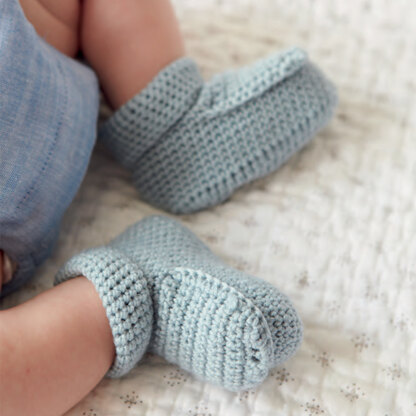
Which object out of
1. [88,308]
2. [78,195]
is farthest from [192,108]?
[88,308]

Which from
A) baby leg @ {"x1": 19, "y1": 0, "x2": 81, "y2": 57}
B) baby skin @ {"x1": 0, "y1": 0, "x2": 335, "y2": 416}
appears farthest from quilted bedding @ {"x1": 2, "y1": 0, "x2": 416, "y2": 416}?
baby leg @ {"x1": 19, "y1": 0, "x2": 81, "y2": 57}

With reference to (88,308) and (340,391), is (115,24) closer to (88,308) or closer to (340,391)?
(88,308)

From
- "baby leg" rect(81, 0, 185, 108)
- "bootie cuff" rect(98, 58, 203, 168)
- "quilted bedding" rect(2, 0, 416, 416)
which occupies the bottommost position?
"quilted bedding" rect(2, 0, 416, 416)

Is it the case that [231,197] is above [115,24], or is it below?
below

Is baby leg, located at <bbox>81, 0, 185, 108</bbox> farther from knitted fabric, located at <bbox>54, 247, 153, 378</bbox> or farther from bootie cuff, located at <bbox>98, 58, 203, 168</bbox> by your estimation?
knitted fabric, located at <bbox>54, 247, 153, 378</bbox>

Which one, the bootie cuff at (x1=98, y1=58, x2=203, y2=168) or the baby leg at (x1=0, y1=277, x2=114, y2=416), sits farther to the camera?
the bootie cuff at (x1=98, y1=58, x2=203, y2=168)

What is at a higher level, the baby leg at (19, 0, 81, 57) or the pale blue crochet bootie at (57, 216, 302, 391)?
the baby leg at (19, 0, 81, 57)

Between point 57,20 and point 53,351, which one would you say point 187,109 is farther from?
point 53,351

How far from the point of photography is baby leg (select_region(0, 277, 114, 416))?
1.77ft

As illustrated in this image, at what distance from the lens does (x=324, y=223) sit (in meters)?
0.75

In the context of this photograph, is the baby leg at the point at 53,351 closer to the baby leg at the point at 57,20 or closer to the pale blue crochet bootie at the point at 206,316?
the pale blue crochet bootie at the point at 206,316

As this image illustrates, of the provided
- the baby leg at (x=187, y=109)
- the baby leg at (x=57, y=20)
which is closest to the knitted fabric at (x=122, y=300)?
the baby leg at (x=187, y=109)

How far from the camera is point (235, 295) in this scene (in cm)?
59

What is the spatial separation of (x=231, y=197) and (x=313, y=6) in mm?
404
